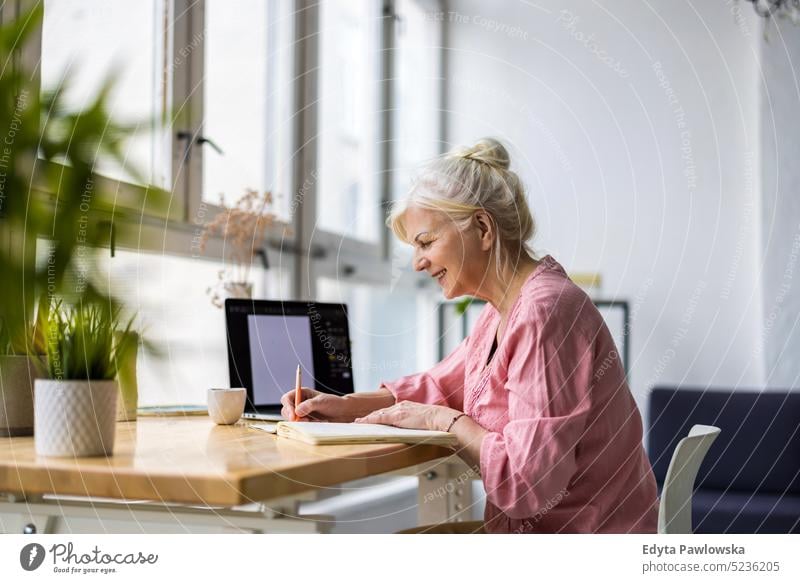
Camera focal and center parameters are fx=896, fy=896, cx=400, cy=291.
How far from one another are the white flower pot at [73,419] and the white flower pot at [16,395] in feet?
0.65

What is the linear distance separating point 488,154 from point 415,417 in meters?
0.41

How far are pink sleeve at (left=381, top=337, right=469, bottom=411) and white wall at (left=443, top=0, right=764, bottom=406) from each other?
2.72 feet

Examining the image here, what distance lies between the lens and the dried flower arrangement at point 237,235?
1.84 m

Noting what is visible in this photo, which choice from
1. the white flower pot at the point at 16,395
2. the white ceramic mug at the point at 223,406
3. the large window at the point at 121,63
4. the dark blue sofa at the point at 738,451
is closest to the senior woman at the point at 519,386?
the white ceramic mug at the point at 223,406

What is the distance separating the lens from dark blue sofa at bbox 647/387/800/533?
2.27 meters

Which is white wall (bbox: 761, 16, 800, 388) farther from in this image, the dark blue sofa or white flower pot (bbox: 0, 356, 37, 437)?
white flower pot (bbox: 0, 356, 37, 437)

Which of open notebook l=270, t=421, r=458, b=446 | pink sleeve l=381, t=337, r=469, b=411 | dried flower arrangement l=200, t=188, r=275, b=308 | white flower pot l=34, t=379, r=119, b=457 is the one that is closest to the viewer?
white flower pot l=34, t=379, r=119, b=457

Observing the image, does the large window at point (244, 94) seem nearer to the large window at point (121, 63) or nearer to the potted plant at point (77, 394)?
the large window at point (121, 63)

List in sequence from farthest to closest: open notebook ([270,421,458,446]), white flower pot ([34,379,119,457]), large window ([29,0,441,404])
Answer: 1. large window ([29,0,441,404])
2. open notebook ([270,421,458,446])
3. white flower pot ([34,379,119,457])

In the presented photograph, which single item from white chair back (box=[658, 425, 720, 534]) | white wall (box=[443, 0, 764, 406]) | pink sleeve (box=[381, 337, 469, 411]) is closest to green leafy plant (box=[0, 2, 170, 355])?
pink sleeve (box=[381, 337, 469, 411])

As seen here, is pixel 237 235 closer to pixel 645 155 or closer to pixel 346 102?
pixel 346 102

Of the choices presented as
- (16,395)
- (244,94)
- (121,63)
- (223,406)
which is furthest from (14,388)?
(244,94)

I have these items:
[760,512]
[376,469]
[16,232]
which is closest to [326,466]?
[376,469]
